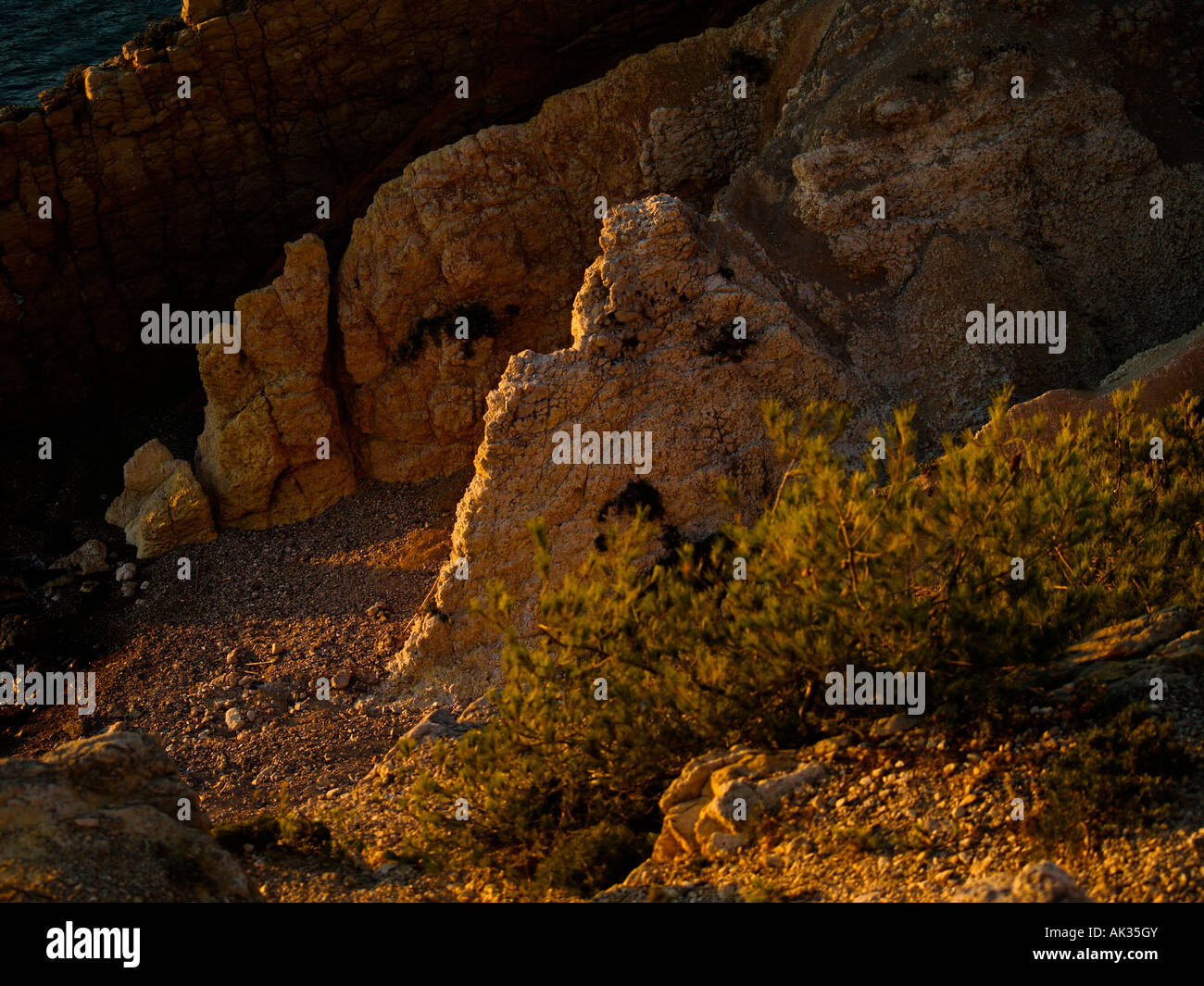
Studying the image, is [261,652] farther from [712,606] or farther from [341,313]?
[712,606]

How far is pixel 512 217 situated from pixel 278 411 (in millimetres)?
6493

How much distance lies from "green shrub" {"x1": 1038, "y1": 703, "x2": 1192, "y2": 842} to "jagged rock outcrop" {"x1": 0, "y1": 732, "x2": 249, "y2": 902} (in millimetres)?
7542

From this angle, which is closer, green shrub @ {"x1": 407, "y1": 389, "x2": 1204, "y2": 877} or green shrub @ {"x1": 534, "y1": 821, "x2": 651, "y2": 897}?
green shrub @ {"x1": 407, "y1": 389, "x2": 1204, "y2": 877}

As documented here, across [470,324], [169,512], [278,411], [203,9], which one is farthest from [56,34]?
[470,324]

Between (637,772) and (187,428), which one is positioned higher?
(187,428)

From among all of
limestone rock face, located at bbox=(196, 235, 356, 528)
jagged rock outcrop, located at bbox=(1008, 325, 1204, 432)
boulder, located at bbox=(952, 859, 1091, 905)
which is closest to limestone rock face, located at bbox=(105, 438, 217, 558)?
limestone rock face, located at bbox=(196, 235, 356, 528)

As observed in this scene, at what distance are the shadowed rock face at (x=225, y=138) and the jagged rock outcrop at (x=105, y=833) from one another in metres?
19.2

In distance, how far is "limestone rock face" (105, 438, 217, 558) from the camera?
25906 mm

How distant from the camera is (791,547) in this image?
1073cm

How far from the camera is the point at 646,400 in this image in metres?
19.6

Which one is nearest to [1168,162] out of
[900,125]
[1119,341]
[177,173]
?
[1119,341]

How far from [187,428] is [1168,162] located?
72.8 ft

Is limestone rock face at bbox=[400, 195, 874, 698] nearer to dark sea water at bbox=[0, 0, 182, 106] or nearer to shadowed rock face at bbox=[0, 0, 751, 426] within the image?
shadowed rock face at bbox=[0, 0, 751, 426]

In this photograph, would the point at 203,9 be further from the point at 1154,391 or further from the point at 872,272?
the point at 1154,391
